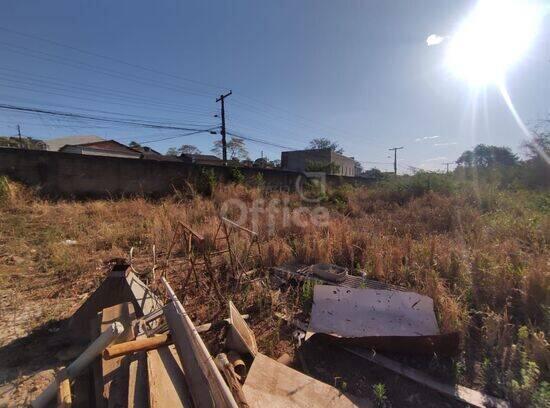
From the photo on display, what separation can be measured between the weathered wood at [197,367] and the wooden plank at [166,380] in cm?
4

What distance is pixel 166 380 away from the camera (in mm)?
1621

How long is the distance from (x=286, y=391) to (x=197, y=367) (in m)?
0.58

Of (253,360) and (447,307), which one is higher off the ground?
(447,307)

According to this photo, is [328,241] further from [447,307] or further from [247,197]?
[247,197]

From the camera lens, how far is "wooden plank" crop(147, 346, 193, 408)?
1.50 meters

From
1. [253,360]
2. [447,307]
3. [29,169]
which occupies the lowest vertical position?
[253,360]

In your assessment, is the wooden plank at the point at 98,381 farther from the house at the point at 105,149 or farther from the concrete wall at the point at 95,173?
the house at the point at 105,149

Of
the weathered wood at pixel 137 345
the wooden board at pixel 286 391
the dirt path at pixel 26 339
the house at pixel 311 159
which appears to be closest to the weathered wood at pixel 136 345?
the weathered wood at pixel 137 345

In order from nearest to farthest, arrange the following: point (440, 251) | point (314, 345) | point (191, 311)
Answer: point (314, 345) < point (191, 311) < point (440, 251)

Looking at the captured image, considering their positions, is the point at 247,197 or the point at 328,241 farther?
the point at 247,197

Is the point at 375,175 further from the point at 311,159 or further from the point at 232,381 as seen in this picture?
the point at 232,381

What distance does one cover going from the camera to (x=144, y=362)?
1731 millimetres

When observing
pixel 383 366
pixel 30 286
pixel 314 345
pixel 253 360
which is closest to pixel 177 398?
pixel 253 360

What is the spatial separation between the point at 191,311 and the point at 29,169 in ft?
26.8
